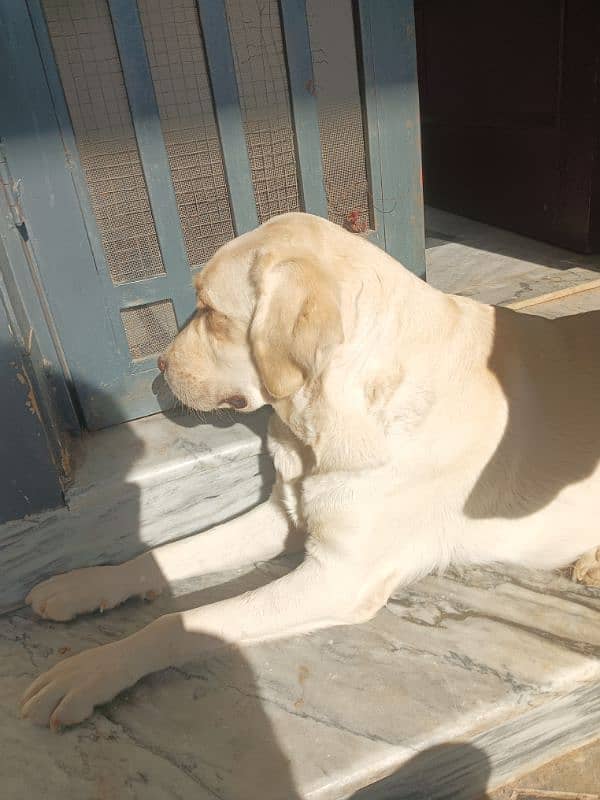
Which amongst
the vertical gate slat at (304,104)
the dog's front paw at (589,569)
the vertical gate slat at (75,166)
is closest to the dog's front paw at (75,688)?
the vertical gate slat at (75,166)

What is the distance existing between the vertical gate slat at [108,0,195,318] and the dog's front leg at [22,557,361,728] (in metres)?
1.19

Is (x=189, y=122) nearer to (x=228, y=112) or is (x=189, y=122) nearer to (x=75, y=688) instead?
(x=228, y=112)

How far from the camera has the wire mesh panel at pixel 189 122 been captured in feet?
7.07

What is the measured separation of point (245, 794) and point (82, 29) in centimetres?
233

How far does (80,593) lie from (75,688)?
413 mm

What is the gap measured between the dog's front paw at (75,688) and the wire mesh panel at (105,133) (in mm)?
1356

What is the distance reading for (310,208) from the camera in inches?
102

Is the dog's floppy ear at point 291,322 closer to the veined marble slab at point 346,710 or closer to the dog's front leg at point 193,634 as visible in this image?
the dog's front leg at point 193,634

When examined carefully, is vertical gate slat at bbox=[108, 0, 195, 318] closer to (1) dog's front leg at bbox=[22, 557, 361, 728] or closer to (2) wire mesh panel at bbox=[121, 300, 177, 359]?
(2) wire mesh panel at bbox=[121, 300, 177, 359]

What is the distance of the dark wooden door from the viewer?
3887 millimetres

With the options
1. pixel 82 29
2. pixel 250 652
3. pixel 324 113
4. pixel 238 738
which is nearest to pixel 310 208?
pixel 324 113

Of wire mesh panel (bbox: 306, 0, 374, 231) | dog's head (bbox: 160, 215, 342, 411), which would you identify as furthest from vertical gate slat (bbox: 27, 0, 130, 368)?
wire mesh panel (bbox: 306, 0, 374, 231)

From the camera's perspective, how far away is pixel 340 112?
99.7 inches

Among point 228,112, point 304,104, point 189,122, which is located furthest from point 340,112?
point 189,122
